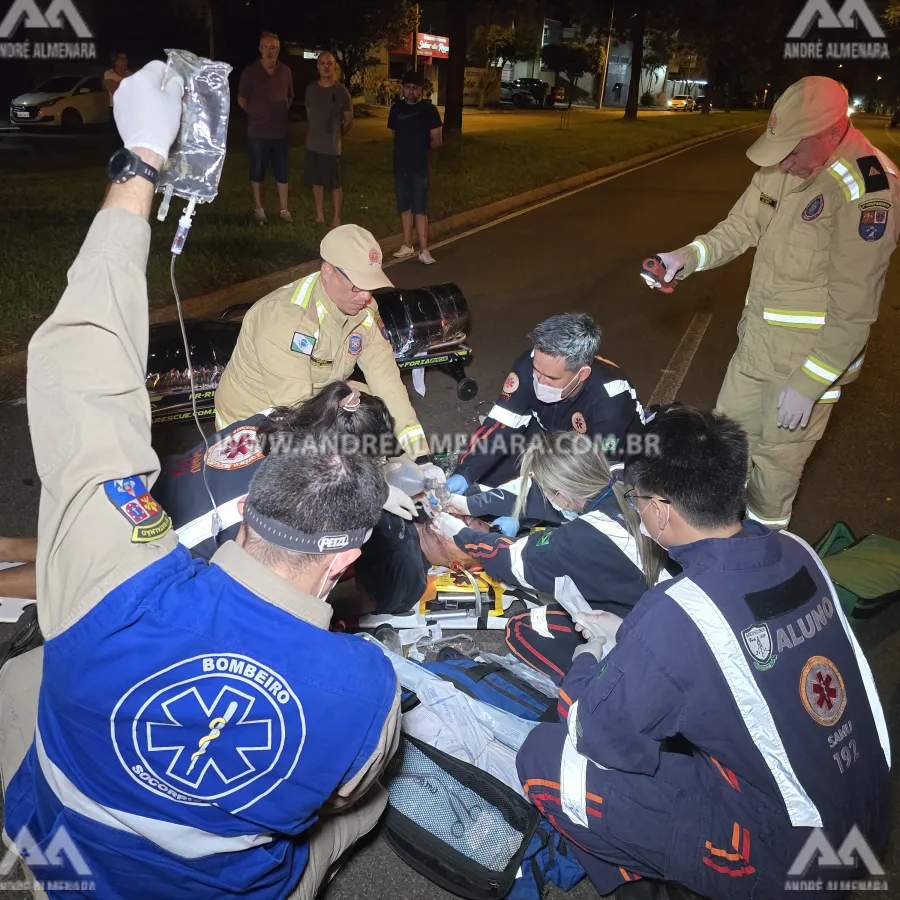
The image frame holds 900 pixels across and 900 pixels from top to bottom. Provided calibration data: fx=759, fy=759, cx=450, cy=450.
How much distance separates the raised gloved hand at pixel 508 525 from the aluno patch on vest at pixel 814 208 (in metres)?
1.89

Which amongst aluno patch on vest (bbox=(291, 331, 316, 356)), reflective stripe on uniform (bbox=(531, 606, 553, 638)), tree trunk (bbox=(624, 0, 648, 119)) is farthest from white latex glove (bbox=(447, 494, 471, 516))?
tree trunk (bbox=(624, 0, 648, 119))

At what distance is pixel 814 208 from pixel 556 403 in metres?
1.45

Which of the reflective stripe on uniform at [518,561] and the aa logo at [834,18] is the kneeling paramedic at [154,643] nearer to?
the reflective stripe on uniform at [518,561]

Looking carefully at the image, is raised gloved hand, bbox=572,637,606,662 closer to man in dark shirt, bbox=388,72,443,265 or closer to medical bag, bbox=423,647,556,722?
medical bag, bbox=423,647,556,722

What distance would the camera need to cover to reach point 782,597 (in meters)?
1.97

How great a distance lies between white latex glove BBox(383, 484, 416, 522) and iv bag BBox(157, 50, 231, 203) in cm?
162

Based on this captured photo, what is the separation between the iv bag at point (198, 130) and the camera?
1.73 m

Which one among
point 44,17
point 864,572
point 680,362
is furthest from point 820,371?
point 44,17

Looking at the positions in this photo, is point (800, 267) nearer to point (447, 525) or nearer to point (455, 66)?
point (447, 525)

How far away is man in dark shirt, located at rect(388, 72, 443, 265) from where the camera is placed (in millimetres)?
8438

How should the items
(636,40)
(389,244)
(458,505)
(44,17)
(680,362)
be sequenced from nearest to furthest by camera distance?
(458,505), (680,362), (389,244), (44,17), (636,40)

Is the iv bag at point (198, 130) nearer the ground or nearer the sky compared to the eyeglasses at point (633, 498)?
nearer the sky

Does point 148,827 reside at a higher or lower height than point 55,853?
higher

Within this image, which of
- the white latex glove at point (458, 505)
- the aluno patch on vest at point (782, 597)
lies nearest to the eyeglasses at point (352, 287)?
the white latex glove at point (458, 505)
